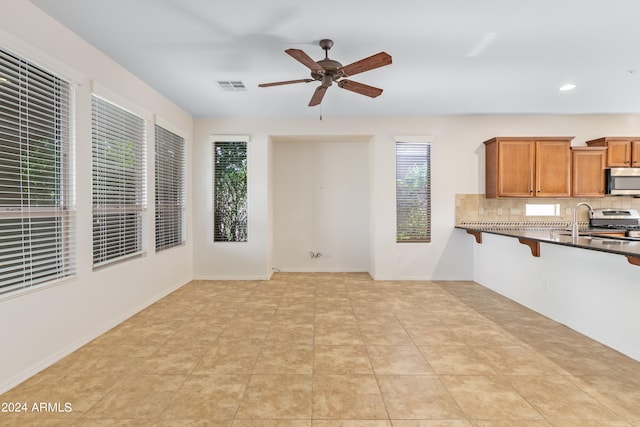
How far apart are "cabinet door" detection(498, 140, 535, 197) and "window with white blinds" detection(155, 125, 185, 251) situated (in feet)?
15.9

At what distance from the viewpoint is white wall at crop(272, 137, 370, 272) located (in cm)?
598

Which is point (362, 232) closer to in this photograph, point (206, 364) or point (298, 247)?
point (298, 247)

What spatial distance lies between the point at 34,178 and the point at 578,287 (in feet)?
15.9

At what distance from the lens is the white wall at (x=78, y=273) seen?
2230 millimetres

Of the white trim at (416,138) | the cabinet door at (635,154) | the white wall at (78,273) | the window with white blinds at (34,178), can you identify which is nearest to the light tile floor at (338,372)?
the white wall at (78,273)

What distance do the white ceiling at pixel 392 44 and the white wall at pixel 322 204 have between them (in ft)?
5.06

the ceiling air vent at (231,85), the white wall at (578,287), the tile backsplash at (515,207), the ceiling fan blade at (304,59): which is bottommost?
the white wall at (578,287)

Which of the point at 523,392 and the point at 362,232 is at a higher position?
the point at 362,232

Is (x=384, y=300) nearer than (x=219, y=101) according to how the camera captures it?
Yes

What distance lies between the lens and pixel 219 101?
450 cm

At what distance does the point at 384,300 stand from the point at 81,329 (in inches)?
127

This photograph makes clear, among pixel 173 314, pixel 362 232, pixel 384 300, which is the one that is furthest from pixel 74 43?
pixel 362 232

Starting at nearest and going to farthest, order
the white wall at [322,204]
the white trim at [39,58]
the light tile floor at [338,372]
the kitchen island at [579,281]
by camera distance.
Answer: the light tile floor at [338,372]
the white trim at [39,58]
the kitchen island at [579,281]
the white wall at [322,204]

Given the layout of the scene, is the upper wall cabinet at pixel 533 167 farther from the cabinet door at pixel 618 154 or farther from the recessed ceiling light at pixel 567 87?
the recessed ceiling light at pixel 567 87
